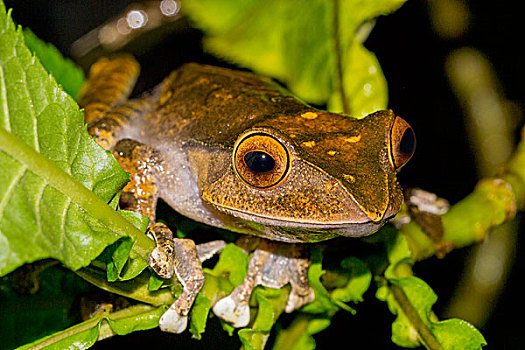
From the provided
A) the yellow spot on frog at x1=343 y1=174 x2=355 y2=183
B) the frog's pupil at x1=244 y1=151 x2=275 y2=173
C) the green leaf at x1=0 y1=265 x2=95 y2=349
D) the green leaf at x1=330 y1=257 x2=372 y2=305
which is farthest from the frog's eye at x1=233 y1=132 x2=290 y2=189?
the green leaf at x1=0 y1=265 x2=95 y2=349

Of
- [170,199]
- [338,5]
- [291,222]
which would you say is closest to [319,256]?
[291,222]

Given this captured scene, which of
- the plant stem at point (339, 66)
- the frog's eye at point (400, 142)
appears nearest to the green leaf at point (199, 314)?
the frog's eye at point (400, 142)

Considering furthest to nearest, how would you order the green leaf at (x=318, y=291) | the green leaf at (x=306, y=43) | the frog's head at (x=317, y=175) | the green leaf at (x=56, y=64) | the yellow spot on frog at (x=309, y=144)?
the green leaf at (x=56, y=64) < the green leaf at (x=306, y=43) < the green leaf at (x=318, y=291) < the yellow spot on frog at (x=309, y=144) < the frog's head at (x=317, y=175)

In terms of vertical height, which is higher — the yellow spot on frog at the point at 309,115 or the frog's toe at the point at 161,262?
the yellow spot on frog at the point at 309,115

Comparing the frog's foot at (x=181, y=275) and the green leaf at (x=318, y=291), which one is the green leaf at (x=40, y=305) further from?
the green leaf at (x=318, y=291)

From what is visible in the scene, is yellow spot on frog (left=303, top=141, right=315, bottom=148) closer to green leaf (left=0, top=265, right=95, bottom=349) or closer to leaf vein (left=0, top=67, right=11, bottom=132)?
leaf vein (left=0, top=67, right=11, bottom=132)

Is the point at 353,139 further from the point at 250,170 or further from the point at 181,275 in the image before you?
the point at 181,275
